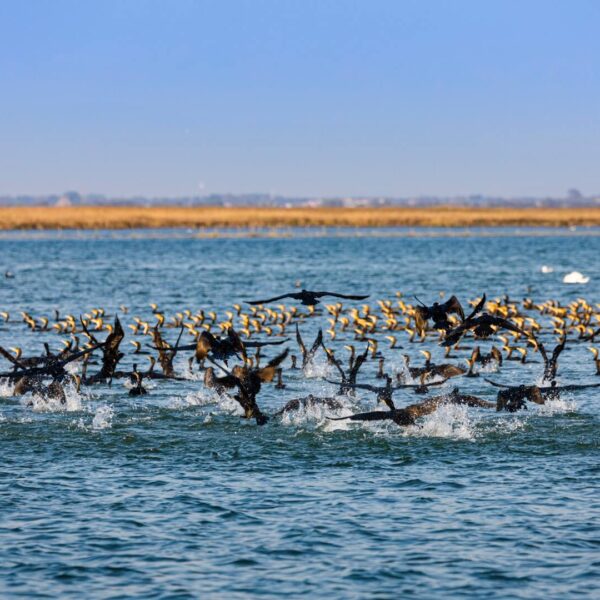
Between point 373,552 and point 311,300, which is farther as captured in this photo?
point 311,300

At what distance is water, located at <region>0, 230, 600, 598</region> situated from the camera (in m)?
13.5

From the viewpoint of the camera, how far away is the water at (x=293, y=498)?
1350cm

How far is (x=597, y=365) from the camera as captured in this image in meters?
28.2

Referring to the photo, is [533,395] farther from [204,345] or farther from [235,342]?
[204,345]

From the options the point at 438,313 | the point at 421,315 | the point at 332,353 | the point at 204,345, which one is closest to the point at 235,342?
the point at 204,345

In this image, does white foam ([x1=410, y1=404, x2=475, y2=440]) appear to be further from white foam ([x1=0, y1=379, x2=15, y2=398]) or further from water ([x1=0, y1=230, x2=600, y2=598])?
white foam ([x1=0, y1=379, x2=15, y2=398])

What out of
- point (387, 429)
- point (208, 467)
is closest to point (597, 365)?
point (387, 429)

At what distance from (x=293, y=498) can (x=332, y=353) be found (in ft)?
36.4

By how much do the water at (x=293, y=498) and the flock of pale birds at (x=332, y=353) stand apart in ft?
1.77

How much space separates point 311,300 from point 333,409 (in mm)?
2813

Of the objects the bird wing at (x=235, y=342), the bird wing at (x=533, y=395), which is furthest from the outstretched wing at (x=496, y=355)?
the bird wing at (x=235, y=342)

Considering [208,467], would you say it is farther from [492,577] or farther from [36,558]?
[492,577]

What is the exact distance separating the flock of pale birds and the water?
1.77 ft

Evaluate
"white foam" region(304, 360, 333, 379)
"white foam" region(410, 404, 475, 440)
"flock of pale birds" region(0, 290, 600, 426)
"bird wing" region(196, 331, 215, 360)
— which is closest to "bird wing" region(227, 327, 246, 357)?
"flock of pale birds" region(0, 290, 600, 426)
